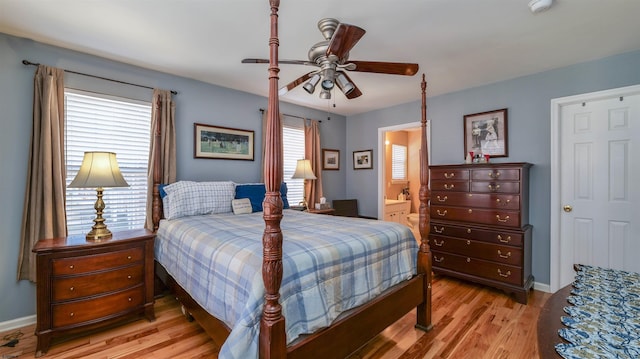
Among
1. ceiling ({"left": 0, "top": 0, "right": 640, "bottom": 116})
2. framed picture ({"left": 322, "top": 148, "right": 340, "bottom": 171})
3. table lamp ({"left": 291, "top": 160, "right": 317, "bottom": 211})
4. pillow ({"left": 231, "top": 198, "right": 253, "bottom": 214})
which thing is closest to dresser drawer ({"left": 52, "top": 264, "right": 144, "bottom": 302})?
pillow ({"left": 231, "top": 198, "right": 253, "bottom": 214})

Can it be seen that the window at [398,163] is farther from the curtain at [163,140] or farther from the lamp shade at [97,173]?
Result: the lamp shade at [97,173]

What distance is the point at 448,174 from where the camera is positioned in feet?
11.5

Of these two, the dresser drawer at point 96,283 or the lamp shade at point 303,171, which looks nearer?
the dresser drawer at point 96,283

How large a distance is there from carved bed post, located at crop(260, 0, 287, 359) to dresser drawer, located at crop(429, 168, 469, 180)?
2.83 m

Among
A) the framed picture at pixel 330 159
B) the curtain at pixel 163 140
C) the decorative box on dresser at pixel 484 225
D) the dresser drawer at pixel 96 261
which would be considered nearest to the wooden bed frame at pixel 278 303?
the dresser drawer at pixel 96 261

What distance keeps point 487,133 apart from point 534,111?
1.72 ft

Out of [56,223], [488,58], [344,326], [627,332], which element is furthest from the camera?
[488,58]

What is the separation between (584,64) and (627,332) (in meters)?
3.22

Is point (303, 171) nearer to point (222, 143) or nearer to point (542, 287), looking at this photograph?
point (222, 143)

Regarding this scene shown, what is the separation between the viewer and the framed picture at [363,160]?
196 inches

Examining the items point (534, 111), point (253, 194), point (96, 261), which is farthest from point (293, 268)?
point (534, 111)

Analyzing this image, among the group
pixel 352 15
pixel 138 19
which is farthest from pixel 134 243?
pixel 352 15

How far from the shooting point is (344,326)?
1.68m

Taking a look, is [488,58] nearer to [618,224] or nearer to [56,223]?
[618,224]
